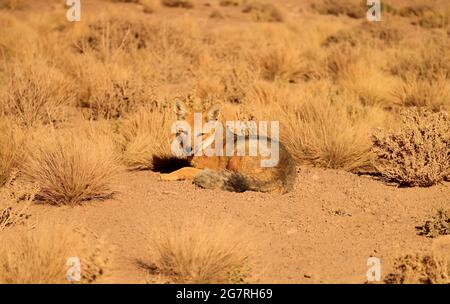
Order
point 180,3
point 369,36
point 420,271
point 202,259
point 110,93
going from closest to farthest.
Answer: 1. point 202,259
2. point 420,271
3. point 110,93
4. point 369,36
5. point 180,3

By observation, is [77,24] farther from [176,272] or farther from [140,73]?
[176,272]

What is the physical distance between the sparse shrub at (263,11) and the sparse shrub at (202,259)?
18169 millimetres

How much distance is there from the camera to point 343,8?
2466 centimetres

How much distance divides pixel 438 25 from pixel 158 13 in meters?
10.4

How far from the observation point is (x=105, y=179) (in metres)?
6.21

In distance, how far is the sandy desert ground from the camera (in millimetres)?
4574

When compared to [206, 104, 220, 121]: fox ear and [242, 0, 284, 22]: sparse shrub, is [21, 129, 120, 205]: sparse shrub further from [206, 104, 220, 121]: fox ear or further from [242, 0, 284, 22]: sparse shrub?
[242, 0, 284, 22]: sparse shrub

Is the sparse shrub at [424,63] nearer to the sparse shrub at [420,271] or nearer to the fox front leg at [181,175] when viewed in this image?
the fox front leg at [181,175]

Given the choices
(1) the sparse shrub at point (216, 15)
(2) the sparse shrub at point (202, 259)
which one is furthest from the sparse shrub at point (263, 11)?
(2) the sparse shrub at point (202, 259)

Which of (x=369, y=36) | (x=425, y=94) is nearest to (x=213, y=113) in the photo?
(x=425, y=94)

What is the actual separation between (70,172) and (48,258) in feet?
6.16

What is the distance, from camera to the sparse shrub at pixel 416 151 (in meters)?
7.08

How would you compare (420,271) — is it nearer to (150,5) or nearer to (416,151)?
(416,151)
